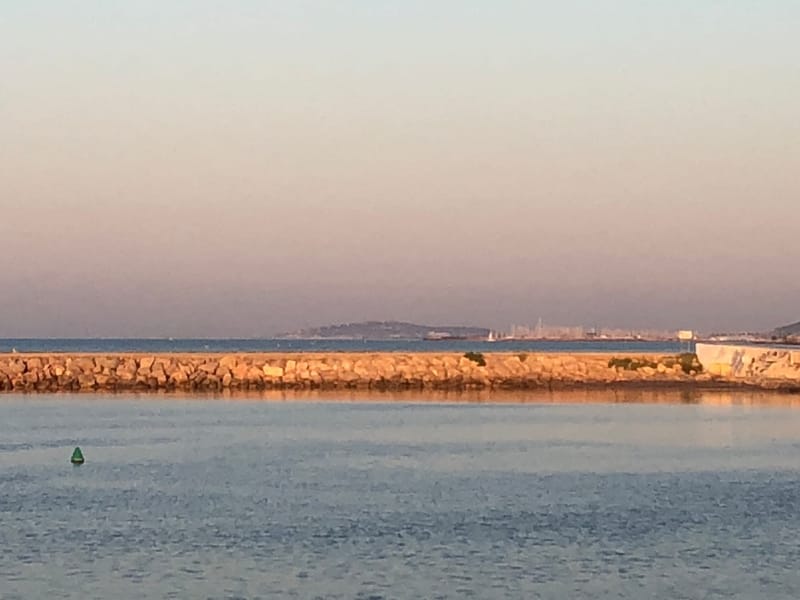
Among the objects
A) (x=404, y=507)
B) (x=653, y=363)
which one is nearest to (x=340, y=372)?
(x=653, y=363)

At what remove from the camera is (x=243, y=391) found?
217ft

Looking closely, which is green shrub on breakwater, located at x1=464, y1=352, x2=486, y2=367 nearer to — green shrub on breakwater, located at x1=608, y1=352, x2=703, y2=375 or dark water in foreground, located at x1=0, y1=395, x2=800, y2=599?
green shrub on breakwater, located at x1=608, y1=352, x2=703, y2=375

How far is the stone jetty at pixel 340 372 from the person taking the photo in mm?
66688

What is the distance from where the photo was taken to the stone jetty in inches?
2625

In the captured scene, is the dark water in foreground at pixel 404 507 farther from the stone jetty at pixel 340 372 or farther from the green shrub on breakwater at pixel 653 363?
the green shrub on breakwater at pixel 653 363

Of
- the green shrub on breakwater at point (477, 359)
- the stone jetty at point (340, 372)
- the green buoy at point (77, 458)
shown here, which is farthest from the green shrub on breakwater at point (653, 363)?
the green buoy at point (77, 458)

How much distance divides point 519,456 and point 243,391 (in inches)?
1121

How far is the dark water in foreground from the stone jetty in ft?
49.9

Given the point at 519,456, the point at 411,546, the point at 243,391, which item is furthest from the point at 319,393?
the point at 411,546

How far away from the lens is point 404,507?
96.0 ft

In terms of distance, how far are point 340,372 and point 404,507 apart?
125 feet

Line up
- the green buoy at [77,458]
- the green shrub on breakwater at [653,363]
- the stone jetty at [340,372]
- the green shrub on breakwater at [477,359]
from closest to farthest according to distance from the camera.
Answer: the green buoy at [77,458] < the stone jetty at [340,372] < the green shrub on breakwater at [653,363] < the green shrub on breakwater at [477,359]

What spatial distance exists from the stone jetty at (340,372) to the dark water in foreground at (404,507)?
15195 mm

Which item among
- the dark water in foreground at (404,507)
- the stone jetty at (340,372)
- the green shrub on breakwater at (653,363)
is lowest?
the dark water in foreground at (404,507)
